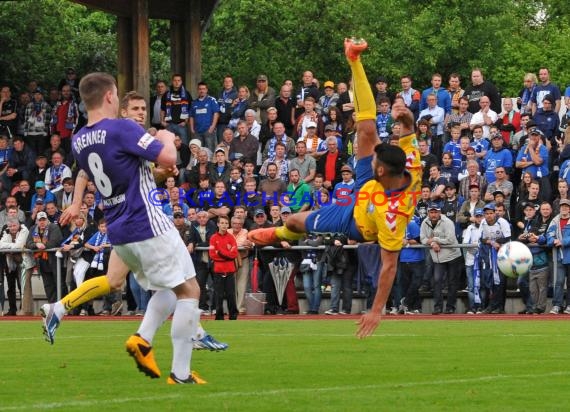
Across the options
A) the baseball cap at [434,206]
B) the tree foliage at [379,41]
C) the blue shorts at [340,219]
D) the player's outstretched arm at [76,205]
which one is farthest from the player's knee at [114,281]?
the tree foliage at [379,41]

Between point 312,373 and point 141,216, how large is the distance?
2077 mm

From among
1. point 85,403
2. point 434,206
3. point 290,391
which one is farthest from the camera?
point 434,206

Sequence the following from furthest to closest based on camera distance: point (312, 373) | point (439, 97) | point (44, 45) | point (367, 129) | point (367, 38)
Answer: point (367, 38), point (44, 45), point (439, 97), point (367, 129), point (312, 373)

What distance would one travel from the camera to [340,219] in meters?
11.3

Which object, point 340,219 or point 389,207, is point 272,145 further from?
point 389,207

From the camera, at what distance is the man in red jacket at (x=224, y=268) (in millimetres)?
21703

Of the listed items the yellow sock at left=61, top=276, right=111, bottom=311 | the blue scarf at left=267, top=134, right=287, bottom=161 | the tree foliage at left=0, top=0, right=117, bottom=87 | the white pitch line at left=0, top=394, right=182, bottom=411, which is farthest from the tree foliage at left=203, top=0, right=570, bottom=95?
the white pitch line at left=0, top=394, right=182, bottom=411

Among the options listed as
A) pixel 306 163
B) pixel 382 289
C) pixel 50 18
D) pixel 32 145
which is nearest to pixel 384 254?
pixel 382 289

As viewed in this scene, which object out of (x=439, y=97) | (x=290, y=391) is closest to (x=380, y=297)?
(x=290, y=391)

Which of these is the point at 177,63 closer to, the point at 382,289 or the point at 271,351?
the point at 271,351

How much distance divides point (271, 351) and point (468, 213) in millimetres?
10762

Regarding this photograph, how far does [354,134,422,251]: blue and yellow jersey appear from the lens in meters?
10.6

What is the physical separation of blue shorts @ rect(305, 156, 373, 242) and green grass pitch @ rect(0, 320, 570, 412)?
1202mm

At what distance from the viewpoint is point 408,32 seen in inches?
2114
